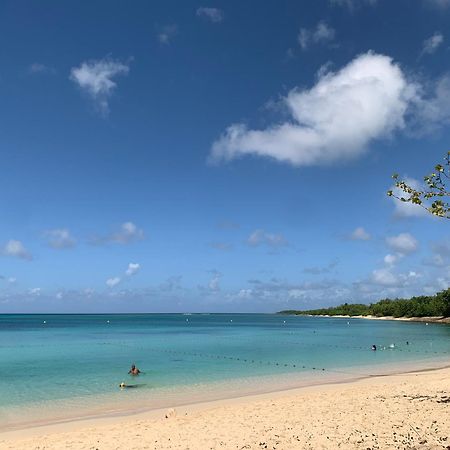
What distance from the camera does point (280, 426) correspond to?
53.4 ft

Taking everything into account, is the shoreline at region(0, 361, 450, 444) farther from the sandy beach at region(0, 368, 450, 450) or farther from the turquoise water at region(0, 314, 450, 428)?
the turquoise water at region(0, 314, 450, 428)

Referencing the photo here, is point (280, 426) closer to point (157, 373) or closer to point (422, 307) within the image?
point (157, 373)

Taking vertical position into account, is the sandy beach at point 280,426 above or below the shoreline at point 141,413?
above

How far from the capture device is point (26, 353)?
51781mm

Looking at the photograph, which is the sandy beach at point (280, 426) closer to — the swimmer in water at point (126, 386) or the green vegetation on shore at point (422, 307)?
the swimmer in water at point (126, 386)

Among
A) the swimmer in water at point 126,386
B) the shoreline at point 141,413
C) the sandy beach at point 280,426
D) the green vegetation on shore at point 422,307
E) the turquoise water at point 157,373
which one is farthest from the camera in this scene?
the green vegetation on shore at point 422,307

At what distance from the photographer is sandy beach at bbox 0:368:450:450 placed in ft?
45.5

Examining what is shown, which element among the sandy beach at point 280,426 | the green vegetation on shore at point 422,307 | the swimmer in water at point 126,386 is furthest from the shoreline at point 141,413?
the green vegetation on shore at point 422,307

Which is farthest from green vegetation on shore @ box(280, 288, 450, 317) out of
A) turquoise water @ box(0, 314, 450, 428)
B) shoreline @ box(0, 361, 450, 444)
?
shoreline @ box(0, 361, 450, 444)

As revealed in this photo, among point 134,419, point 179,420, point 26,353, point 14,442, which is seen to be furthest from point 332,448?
point 26,353

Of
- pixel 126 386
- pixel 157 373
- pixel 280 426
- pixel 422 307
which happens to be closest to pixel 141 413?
pixel 280 426

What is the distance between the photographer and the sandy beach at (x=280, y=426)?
1386 cm

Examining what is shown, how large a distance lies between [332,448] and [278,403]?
856cm

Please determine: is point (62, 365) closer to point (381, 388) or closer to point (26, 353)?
point (26, 353)
